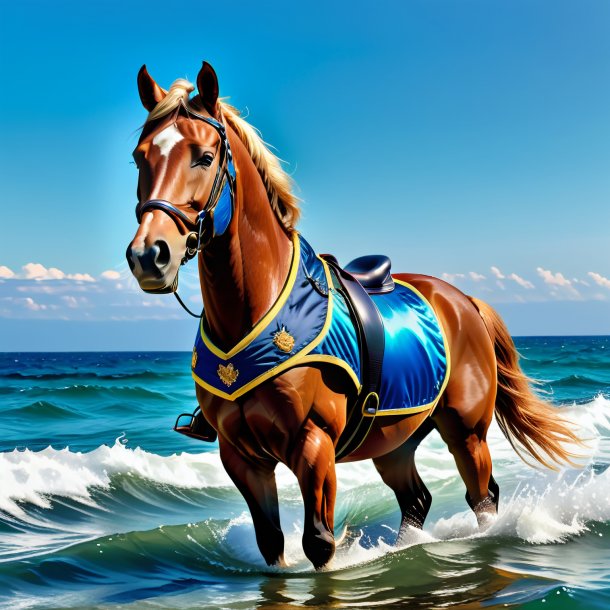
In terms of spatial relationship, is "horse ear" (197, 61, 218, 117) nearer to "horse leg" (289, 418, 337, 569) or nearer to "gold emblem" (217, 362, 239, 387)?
"gold emblem" (217, 362, 239, 387)

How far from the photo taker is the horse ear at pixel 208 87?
3.49m

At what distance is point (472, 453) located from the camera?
5.04 metres

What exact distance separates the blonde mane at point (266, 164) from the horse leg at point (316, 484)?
1.05 m

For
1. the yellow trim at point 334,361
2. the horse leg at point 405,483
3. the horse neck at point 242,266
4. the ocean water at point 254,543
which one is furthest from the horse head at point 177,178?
the horse leg at point 405,483

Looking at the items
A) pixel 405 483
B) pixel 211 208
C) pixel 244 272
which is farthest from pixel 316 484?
pixel 405 483

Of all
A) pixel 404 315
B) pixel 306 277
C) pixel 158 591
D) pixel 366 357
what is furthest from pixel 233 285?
pixel 158 591

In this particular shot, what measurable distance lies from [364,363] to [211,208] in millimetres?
1198

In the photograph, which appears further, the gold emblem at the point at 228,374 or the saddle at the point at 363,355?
the saddle at the point at 363,355

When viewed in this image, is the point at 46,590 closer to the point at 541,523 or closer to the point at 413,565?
the point at 413,565

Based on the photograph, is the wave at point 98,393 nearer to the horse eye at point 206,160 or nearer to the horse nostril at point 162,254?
the horse eye at point 206,160

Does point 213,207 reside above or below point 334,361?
above

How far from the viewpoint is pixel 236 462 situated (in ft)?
13.1

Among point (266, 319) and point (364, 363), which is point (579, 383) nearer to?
point (364, 363)

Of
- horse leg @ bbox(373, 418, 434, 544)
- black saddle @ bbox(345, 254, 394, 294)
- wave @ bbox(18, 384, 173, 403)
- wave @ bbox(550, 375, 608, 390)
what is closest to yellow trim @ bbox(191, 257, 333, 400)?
black saddle @ bbox(345, 254, 394, 294)
